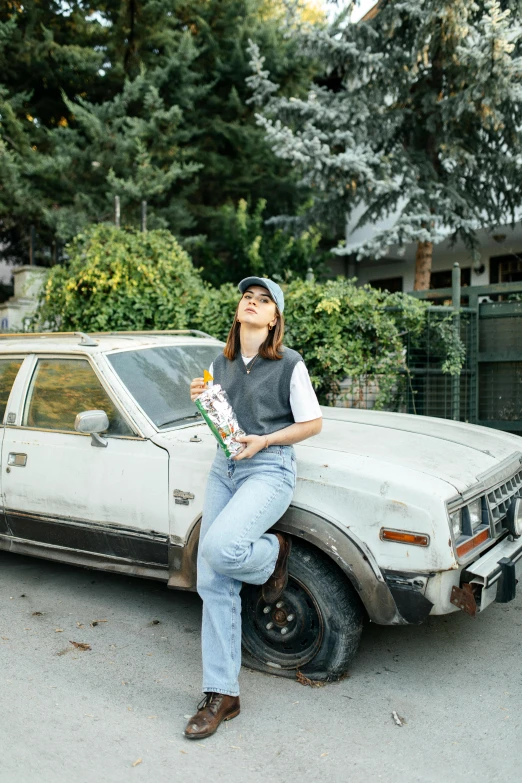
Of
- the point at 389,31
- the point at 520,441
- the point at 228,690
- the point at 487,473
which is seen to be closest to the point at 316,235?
the point at 389,31

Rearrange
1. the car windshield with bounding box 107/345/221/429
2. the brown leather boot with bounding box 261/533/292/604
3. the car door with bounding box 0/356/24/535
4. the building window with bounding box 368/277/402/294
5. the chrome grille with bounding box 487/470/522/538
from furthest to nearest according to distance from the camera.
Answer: the building window with bounding box 368/277/402/294 → the car door with bounding box 0/356/24/535 → the car windshield with bounding box 107/345/221/429 → the chrome grille with bounding box 487/470/522/538 → the brown leather boot with bounding box 261/533/292/604

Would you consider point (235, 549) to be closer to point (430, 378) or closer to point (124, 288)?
point (430, 378)

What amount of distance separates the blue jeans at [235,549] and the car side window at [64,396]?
1.15 metres

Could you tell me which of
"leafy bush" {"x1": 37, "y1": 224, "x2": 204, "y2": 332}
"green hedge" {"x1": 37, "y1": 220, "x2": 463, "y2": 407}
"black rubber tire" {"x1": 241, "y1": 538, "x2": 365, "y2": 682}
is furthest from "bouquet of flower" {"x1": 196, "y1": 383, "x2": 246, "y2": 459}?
"leafy bush" {"x1": 37, "y1": 224, "x2": 204, "y2": 332}

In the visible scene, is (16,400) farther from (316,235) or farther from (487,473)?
(316,235)

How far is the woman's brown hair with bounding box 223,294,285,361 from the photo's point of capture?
317 centimetres

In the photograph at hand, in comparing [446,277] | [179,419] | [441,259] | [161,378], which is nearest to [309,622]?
[179,419]

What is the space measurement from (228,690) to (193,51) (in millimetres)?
11854

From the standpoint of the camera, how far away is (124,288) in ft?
25.8

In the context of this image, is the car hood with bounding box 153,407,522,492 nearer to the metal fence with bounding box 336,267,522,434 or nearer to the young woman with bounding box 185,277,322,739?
the young woman with bounding box 185,277,322,739

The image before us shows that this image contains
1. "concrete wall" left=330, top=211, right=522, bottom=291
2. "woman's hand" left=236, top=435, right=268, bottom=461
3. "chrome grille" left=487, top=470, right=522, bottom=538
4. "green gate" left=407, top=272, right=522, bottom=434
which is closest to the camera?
"woman's hand" left=236, top=435, right=268, bottom=461

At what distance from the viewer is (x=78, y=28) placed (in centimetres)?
1264

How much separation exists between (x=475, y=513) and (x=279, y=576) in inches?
39.5

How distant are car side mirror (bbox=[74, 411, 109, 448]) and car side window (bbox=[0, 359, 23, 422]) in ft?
3.39
